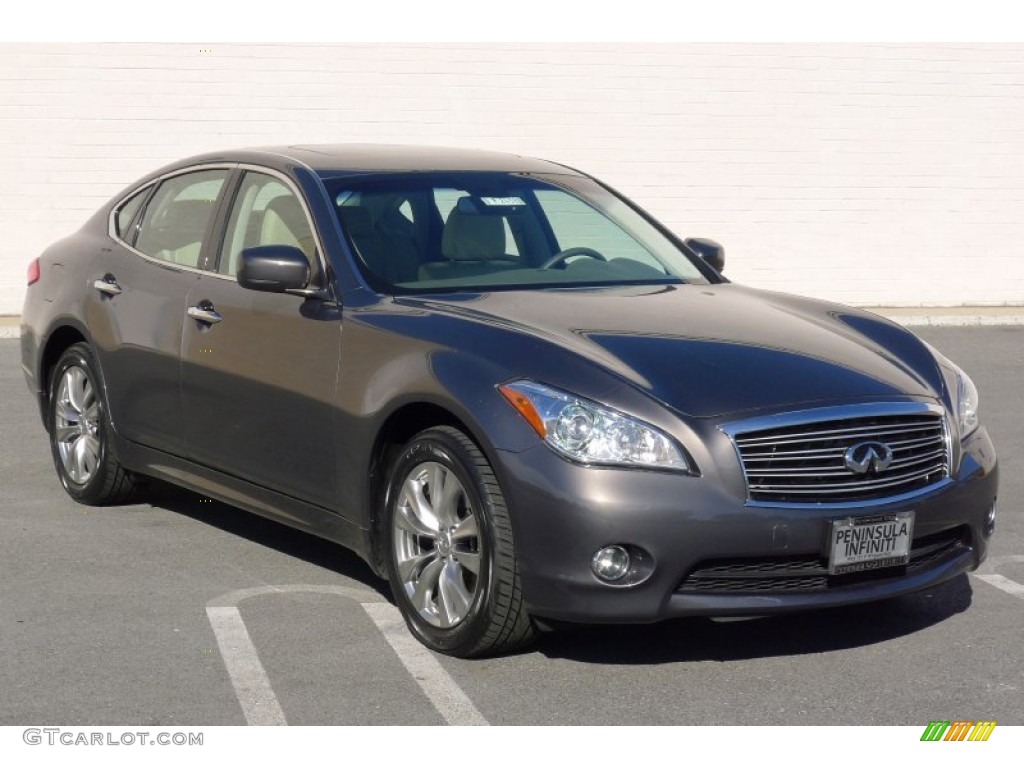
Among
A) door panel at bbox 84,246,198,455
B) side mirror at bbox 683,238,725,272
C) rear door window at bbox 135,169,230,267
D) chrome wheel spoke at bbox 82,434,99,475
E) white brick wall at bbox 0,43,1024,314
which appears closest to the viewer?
door panel at bbox 84,246,198,455

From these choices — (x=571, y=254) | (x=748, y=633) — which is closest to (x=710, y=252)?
(x=571, y=254)

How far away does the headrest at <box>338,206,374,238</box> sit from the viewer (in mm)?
6500

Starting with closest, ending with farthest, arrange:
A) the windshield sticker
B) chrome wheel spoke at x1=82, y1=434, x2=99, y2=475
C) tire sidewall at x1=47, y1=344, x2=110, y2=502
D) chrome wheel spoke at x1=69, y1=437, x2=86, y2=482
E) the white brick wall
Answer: the windshield sticker
tire sidewall at x1=47, y1=344, x2=110, y2=502
chrome wheel spoke at x1=82, y1=434, x2=99, y2=475
chrome wheel spoke at x1=69, y1=437, x2=86, y2=482
the white brick wall

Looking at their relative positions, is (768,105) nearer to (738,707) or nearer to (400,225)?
(400,225)

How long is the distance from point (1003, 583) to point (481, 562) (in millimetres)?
2403

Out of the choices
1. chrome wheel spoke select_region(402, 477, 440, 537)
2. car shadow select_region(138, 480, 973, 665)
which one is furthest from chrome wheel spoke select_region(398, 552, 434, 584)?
car shadow select_region(138, 480, 973, 665)

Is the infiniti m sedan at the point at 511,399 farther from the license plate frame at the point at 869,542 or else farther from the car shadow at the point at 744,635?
the car shadow at the point at 744,635

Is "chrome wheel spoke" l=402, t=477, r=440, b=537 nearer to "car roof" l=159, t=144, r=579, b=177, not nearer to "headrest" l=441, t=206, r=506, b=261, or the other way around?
"headrest" l=441, t=206, r=506, b=261

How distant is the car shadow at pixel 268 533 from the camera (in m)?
6.84

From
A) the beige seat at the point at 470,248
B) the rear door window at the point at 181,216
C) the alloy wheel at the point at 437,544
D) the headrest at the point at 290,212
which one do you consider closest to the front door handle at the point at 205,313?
the rear door window at the point at 181,216

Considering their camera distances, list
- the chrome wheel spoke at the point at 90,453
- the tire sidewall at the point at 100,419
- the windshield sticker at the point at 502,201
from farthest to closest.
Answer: the chrome wheel spoke at the point at 90,453 → the tire sidewall at the point at 100,419 → the windshield sticker at the point at 502,201

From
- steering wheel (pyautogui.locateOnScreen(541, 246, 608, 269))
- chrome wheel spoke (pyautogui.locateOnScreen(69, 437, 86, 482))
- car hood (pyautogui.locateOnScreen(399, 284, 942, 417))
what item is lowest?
chrome wheel spoke (pyautogui.locateOnScreen(69, 437, 86, 482))

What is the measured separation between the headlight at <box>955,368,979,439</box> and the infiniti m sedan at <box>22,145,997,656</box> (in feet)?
0.07
